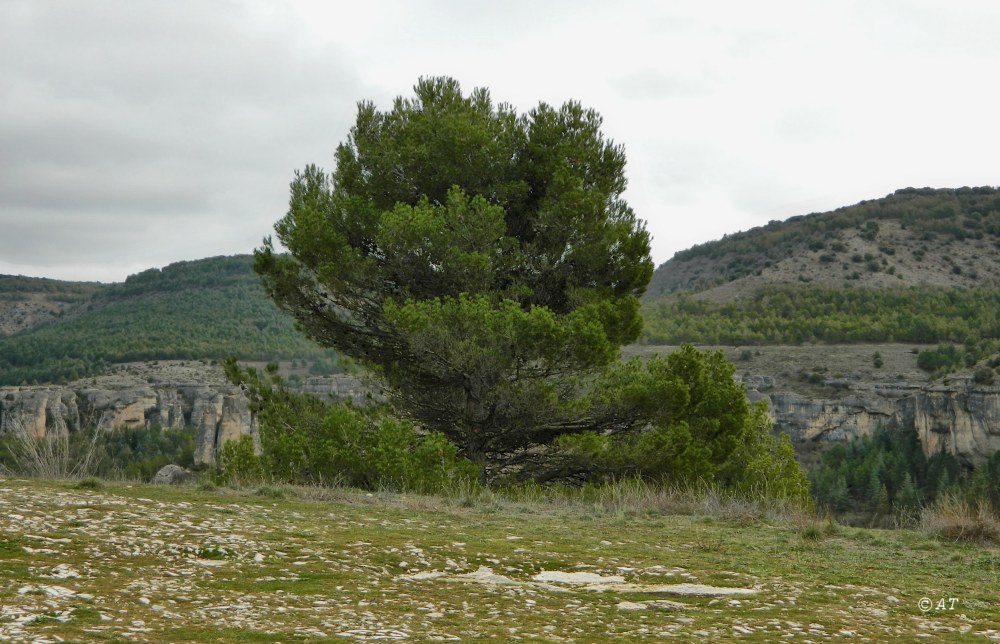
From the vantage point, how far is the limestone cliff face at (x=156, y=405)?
68562 millimetres

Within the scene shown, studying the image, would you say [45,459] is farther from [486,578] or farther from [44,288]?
[44,288]

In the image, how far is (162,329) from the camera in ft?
347

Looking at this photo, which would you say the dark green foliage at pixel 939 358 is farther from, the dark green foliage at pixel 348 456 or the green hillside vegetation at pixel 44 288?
the green hillside vegetation at pixel 44 288

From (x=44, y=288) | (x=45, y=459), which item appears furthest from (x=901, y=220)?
(x=44, y=288)

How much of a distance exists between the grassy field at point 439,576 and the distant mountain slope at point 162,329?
3115 inches

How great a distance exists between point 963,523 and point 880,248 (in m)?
106

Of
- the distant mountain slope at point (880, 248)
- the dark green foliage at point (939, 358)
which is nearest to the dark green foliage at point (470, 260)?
the dark green foliage at point (939, 358)

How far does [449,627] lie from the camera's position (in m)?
4.37

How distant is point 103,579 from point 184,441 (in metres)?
72.0

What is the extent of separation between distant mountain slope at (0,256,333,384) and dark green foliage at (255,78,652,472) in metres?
69.4

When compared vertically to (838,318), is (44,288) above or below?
above

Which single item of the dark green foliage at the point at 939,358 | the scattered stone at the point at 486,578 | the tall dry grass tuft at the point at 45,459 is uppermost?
the dark green foliage at the point at 939,358

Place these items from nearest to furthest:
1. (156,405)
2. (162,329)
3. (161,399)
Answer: (156,405) < (161,399) < (162,329)

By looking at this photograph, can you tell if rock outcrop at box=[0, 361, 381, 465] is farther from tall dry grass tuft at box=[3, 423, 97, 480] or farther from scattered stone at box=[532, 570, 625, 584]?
scattered stone at box=[532, 570, 625, 584]
